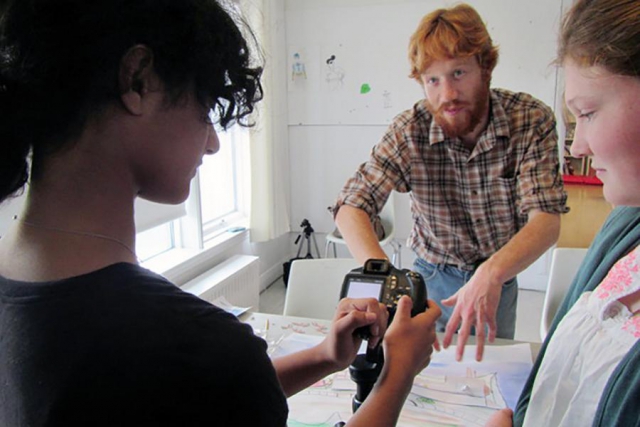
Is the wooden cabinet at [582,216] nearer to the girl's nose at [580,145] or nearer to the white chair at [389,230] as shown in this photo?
the white chair at [389,230]

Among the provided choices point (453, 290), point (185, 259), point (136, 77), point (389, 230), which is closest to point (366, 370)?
point (136, 77)

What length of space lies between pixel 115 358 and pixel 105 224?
151 mm

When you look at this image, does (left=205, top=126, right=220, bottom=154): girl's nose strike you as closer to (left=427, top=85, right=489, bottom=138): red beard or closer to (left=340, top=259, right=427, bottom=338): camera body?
(left=340, top=259, right=427, bottom=338): camera body

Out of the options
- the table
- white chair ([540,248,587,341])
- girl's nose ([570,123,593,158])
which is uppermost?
girl's nose ([570,123,593,158])

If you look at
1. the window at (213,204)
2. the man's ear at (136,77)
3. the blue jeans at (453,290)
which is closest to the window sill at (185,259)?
the window at (213,204)

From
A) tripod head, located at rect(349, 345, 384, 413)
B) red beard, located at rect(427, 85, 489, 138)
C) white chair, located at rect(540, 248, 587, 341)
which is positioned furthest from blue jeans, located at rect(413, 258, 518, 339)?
tripod head, located at rect(349, 345, 384, 413)

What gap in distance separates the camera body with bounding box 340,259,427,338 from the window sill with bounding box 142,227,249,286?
1584 millimetres

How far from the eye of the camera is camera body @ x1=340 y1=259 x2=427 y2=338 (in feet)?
3.15

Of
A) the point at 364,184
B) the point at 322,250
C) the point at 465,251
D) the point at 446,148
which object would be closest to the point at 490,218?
the point at 465,251

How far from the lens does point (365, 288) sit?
1.01 m

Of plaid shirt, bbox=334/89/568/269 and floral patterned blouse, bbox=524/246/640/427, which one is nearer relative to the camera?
floral patterned blouse, bbox=524/246/640/427

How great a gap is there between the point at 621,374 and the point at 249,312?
48.5 inches

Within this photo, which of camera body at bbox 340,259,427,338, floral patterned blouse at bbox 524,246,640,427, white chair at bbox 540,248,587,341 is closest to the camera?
floral patterned blouse at bbox 524,246,640,427

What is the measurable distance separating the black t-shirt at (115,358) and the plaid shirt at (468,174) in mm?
1070
